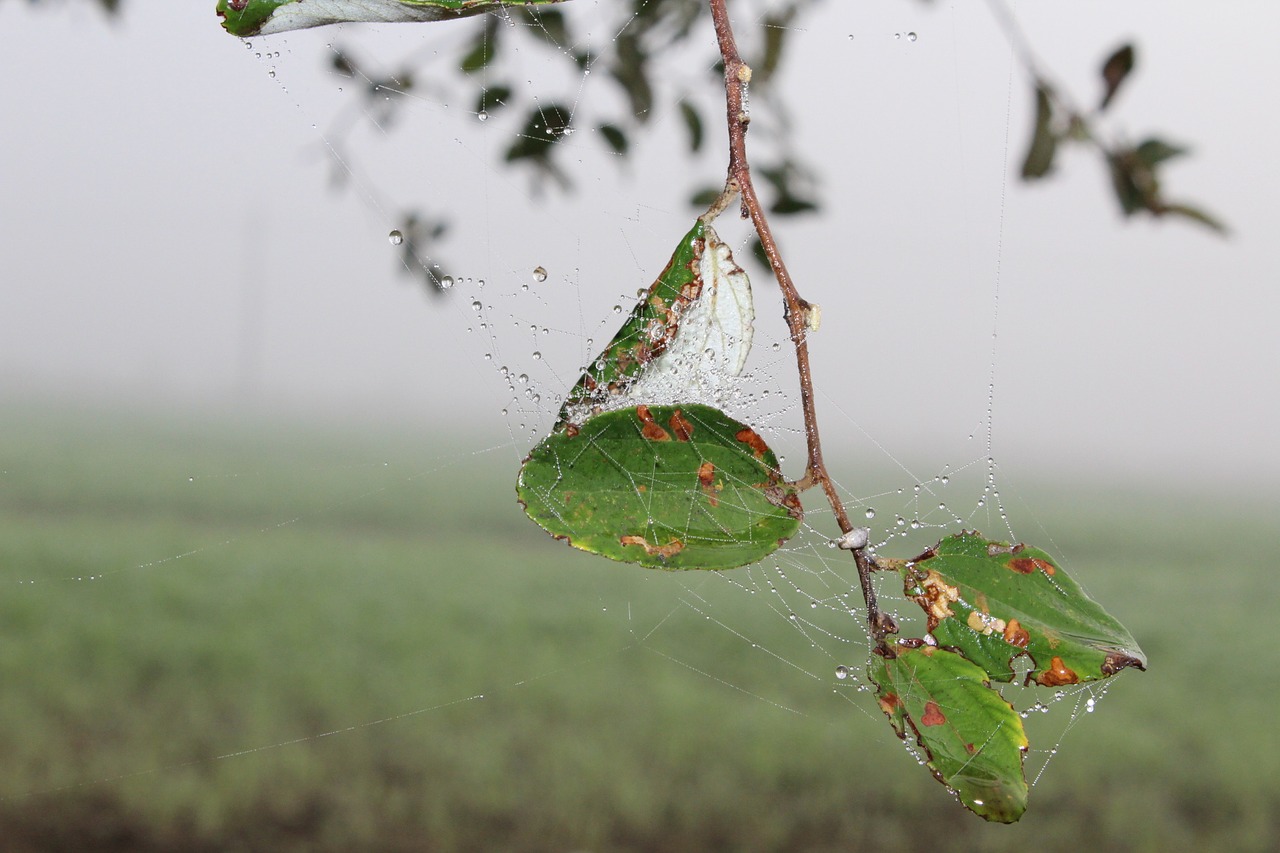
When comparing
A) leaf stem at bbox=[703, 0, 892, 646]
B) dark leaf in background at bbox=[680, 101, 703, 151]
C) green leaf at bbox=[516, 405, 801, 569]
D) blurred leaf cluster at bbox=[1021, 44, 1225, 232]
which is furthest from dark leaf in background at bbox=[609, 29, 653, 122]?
green leaf at bbox=[516, 405, 801, 569]

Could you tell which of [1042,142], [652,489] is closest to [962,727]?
[652,489]

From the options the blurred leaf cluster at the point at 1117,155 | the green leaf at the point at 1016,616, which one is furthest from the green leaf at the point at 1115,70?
the green leaf at the point at 1016,616

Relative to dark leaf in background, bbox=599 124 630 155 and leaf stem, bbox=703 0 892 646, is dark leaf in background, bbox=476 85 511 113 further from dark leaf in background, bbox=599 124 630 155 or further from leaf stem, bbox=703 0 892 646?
leaf stem, bbox=703 0 892 646

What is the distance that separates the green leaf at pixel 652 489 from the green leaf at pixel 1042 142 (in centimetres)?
88

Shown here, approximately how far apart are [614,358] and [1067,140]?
928 mm

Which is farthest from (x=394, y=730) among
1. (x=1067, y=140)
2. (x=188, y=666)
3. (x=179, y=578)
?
(x=1067, y=140)

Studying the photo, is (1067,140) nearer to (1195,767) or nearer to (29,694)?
(1195,767)

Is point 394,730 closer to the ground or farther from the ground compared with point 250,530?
farther from the ground

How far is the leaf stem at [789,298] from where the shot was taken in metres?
0.38

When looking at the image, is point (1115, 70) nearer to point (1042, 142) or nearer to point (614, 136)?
point (1042, 142)

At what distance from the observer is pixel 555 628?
4840mm

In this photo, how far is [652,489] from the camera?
413mm

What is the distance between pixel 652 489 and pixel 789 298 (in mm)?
103

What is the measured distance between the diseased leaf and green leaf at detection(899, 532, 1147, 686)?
0.14 meters
